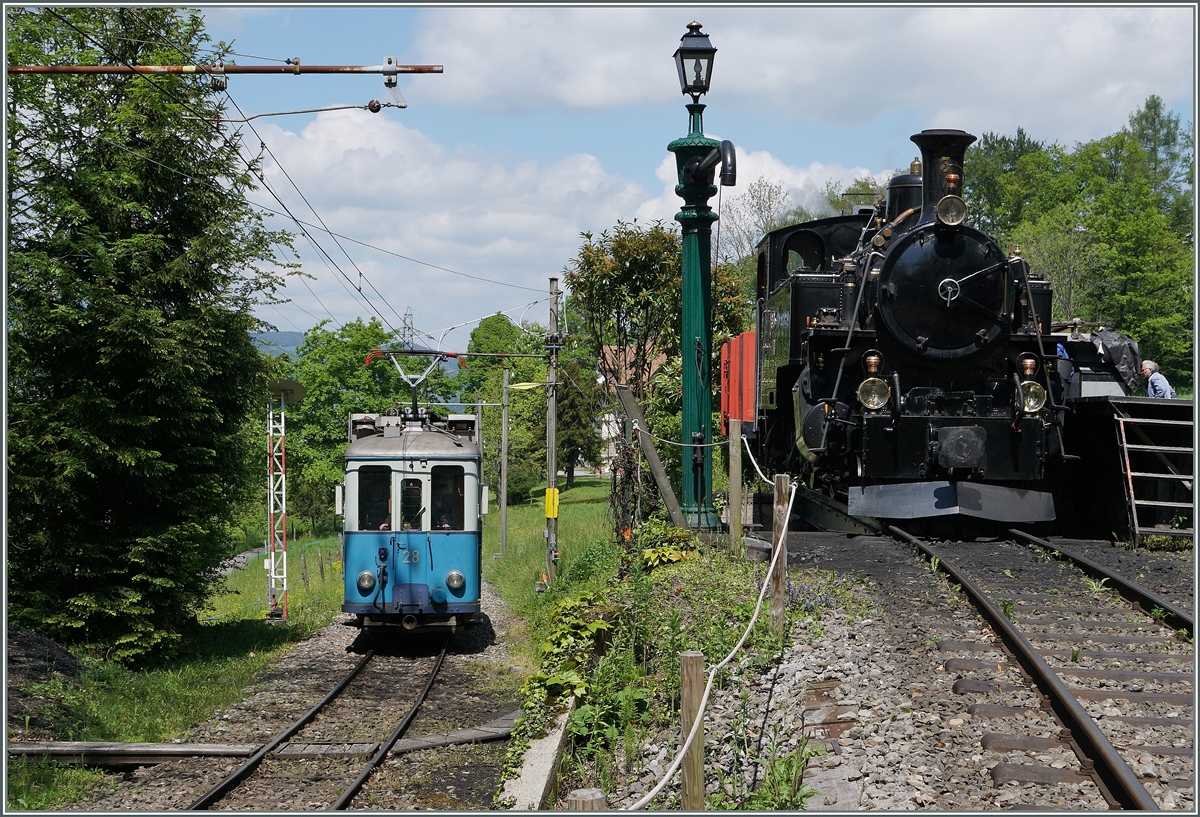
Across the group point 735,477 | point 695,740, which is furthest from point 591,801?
point 735,477

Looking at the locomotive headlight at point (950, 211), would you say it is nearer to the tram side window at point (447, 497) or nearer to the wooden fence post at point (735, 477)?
the wooden fence post at point (735, 477)

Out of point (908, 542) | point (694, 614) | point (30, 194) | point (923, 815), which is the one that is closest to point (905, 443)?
point (908, 542)

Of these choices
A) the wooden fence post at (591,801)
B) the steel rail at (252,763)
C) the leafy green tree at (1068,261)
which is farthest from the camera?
the leafy green tree at (1068,261)

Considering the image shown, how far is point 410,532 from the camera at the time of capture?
44.3 feet

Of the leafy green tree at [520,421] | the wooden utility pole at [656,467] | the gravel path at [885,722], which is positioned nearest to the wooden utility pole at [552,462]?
the wooden utility pole at [656,467]

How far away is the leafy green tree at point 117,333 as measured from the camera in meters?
11.3

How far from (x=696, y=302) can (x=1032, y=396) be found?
12.8 ft

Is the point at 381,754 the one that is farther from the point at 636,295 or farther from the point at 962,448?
the point at 636,295

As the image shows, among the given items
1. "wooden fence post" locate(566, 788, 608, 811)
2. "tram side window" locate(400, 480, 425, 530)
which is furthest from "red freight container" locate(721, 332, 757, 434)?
"wooden fence post" locate(566, 788, 608, 811)

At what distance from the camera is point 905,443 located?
11.0 meters

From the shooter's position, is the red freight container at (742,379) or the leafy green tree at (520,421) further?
the leafy green tree at (520,421)

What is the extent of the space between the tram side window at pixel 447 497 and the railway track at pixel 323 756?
2353 mm

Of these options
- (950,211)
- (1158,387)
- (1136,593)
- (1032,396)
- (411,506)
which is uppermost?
(950,211)

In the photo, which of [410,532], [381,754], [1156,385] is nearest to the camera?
[381,754]
